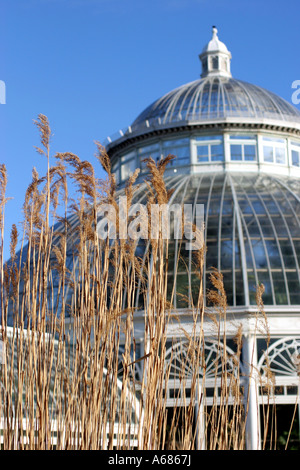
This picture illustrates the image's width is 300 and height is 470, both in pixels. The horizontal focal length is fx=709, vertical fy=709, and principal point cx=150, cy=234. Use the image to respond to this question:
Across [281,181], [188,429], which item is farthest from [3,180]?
[281,181]

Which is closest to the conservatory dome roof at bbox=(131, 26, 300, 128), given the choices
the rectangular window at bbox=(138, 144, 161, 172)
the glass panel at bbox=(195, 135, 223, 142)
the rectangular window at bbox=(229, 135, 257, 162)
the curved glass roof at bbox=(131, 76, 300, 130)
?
the curved glass roof at bbox=(131, 76, 300, 130)

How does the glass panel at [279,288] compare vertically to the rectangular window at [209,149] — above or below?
below

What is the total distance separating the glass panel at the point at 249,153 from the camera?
24469mm

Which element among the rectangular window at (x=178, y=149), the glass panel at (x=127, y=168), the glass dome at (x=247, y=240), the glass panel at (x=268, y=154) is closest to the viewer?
the glass dome at (x=247, y=240)

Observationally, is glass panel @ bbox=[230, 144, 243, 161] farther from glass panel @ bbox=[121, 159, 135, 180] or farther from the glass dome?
glass panel @ bbox=[121, 159, 135, 180]

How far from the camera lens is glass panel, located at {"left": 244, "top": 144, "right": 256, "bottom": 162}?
24.5m

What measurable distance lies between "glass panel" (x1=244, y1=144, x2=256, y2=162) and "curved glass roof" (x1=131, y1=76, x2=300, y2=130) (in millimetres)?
1087

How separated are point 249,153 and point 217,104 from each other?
2.52 meters

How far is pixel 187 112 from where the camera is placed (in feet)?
84.4

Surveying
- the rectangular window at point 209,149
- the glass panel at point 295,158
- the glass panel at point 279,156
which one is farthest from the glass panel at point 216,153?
the glass panel at point 295,158

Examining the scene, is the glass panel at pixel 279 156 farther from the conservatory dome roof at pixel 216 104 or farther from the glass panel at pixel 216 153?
the glass panel at pixel 216 153

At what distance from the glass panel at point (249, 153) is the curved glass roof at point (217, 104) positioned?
109 cm

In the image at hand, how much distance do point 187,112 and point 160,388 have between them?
21.4 metres
